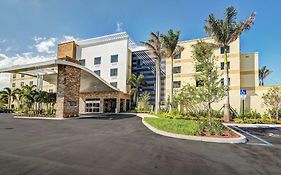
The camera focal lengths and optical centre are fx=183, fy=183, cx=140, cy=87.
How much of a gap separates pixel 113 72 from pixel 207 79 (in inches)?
1224

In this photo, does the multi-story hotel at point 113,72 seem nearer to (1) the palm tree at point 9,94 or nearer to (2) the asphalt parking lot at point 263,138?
(1) the palm tree at point 9,94

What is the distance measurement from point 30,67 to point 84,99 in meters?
17.4

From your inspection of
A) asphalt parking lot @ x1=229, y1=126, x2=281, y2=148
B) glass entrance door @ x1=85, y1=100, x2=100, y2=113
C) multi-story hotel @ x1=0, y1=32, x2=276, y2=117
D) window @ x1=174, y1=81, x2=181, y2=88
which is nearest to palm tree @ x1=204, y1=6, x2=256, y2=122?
multi-story hotel @ x1=0, y1=32, x2=276, y2=117

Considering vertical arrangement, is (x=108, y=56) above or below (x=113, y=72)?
above

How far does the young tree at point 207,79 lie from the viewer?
1327cm

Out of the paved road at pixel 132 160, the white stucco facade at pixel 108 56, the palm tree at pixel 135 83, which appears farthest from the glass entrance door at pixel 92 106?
the paved road at pixel 132 160

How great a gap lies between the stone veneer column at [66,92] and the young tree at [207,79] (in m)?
16.4

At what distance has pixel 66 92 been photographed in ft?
75.8

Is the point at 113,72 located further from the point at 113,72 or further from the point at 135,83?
the point at 135,83

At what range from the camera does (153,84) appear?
42969mm

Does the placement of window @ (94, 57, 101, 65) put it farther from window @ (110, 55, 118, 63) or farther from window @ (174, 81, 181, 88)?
window @ (174, 81, 181, 88)

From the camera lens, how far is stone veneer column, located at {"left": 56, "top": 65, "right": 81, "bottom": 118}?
2268cm

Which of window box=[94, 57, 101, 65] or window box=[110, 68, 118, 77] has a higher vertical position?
window box=[94, 57, 101, 65]

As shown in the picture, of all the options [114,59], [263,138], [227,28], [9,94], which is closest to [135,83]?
[114,59]
